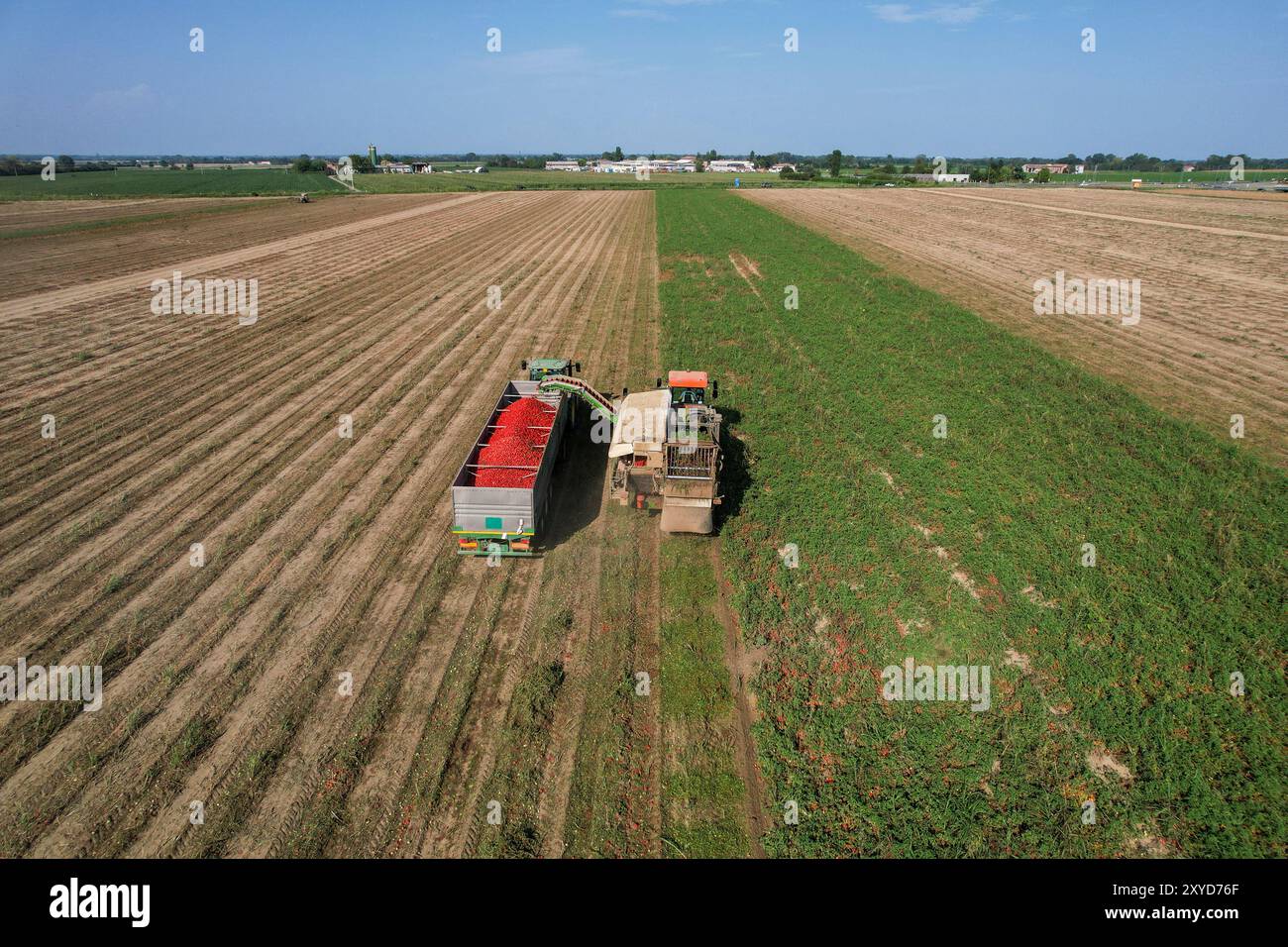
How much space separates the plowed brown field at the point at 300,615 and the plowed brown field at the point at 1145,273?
58.5 ft

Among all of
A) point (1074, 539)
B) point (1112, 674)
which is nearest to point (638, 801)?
point (1112, 674)

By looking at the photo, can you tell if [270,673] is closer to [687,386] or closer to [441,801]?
[441,801]

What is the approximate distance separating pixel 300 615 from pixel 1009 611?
12386mm

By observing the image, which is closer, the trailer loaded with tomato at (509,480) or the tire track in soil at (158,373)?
the trailer loaded with tomato at (509,480)

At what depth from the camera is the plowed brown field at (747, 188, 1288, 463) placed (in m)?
21.0

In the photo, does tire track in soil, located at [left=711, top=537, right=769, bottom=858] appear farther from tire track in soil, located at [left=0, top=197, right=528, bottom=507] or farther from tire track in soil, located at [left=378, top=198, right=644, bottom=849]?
tire track in soil, located at [left=0, top=197, right=528, bottom=507]

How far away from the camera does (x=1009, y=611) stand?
421 inches

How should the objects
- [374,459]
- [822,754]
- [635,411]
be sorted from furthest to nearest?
[374,459] < [635,411] < [822,754]

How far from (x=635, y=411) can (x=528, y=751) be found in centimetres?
756

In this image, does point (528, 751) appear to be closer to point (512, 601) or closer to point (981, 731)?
point (512, 601)

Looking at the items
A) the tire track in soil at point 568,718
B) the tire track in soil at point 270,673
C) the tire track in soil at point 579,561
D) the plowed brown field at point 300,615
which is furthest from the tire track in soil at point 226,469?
the tire track in soil at point 568,718

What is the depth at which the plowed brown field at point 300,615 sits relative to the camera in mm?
7641

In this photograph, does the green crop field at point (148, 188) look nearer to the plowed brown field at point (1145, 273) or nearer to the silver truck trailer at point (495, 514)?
the plowed brown field at point (1145, 273)

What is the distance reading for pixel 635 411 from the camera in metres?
13.7
